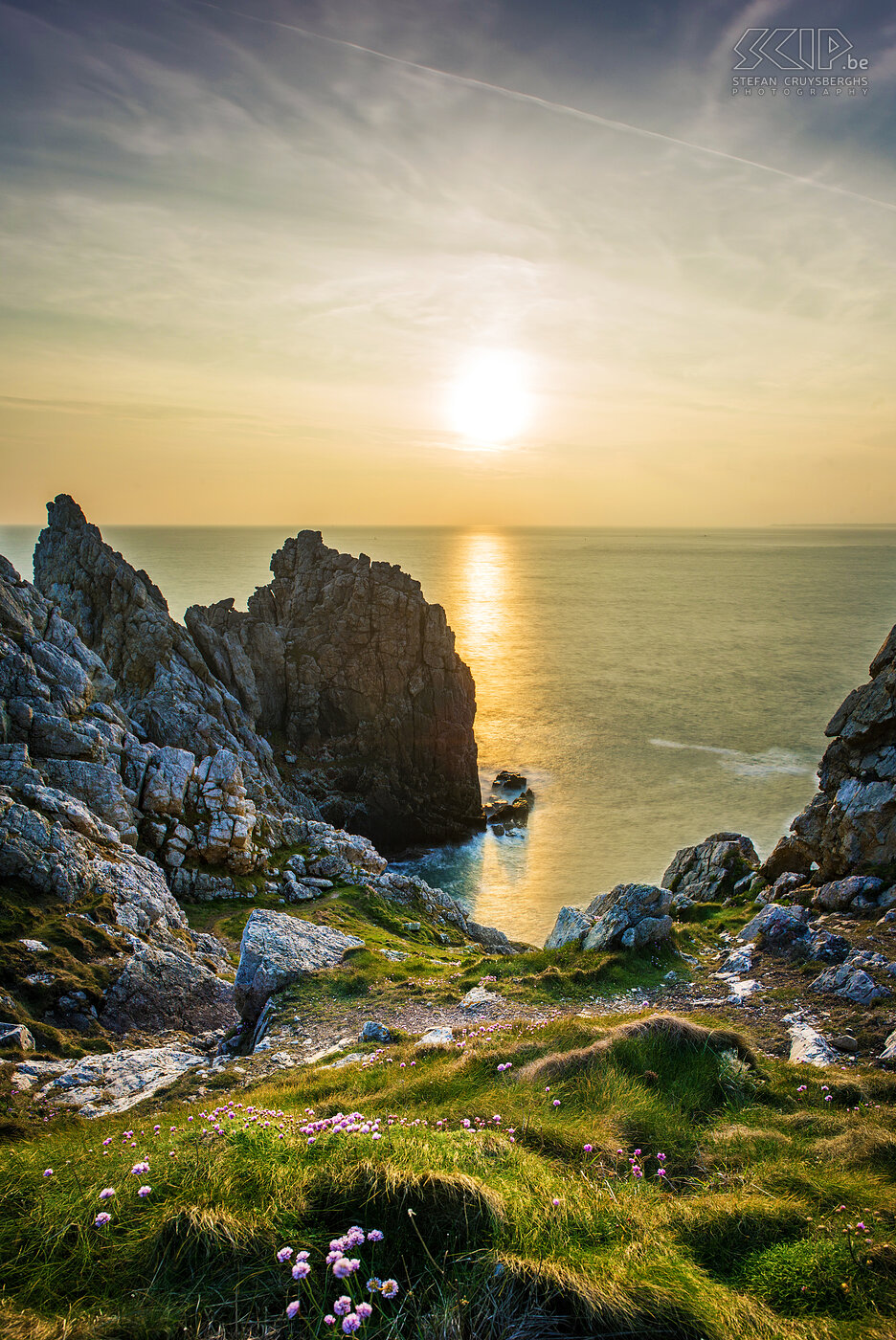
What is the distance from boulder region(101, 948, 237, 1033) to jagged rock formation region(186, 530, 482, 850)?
5054 cm

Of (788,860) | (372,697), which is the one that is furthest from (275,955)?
(372,697)

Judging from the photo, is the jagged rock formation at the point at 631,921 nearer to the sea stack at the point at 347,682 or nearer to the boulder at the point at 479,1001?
the boulder at the point at 479,1001

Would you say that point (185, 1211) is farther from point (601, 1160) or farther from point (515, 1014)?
point (515, 1014)

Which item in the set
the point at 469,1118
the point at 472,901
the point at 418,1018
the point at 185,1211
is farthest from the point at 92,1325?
the point at 472,901

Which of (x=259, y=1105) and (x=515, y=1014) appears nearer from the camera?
(x=259, y=1105)

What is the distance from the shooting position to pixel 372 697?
81.1 meters

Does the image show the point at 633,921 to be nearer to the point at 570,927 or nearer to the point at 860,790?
the point at 570,927

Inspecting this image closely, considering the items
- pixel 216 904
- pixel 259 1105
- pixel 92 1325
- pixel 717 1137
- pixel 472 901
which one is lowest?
pixel 472 901

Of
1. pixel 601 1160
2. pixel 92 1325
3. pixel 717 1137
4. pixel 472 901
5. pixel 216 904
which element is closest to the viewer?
pixel 92 1325

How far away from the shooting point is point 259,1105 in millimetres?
10930

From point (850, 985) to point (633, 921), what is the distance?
7.45 m

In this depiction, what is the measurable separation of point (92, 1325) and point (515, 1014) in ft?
51.1

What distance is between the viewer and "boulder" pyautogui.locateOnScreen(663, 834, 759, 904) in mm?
36125

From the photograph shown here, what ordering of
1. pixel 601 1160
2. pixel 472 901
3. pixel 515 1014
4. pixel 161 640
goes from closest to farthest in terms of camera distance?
pixel 601 1160 < pixel 515 1014 < pixel 161 640 < pixel 472 901
